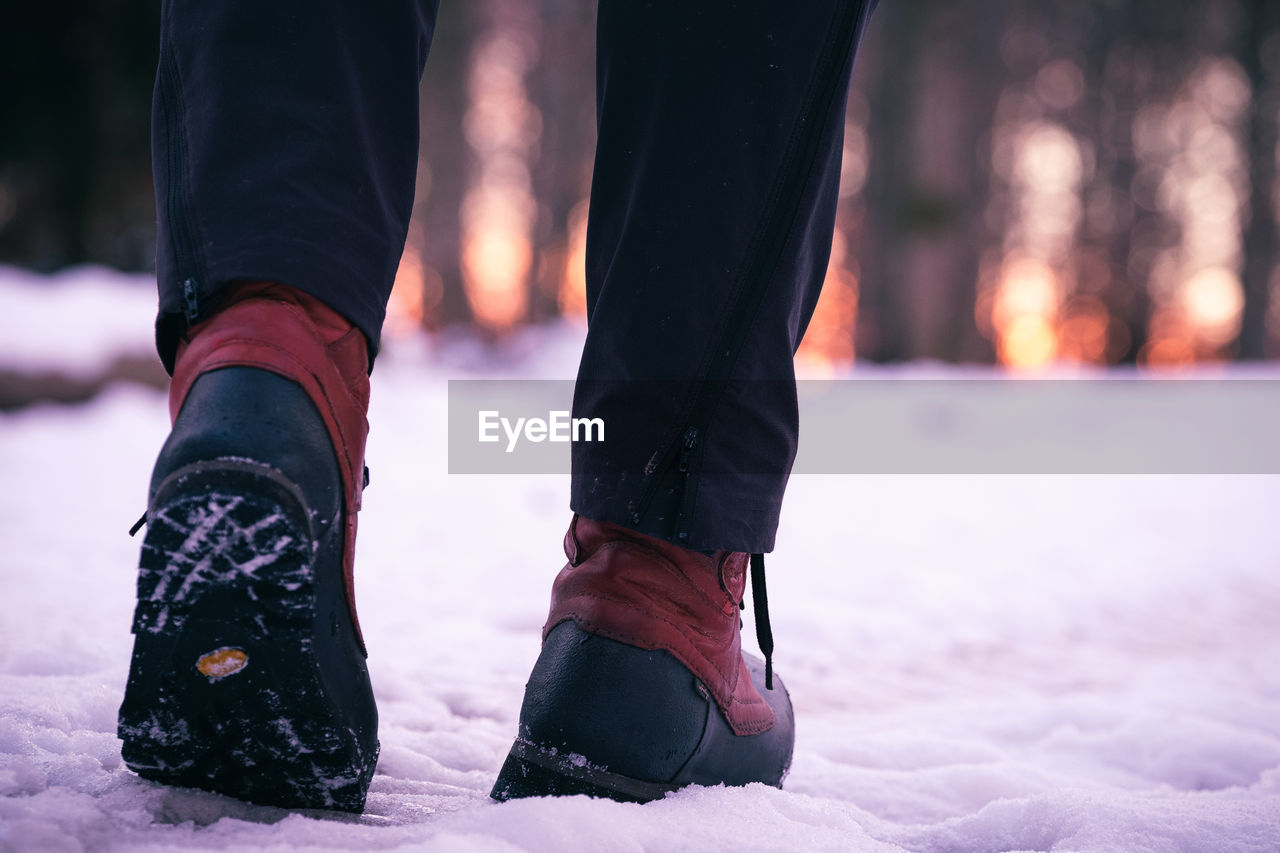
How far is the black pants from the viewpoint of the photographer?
90 centimetres

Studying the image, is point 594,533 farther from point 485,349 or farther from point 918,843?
point 485,349

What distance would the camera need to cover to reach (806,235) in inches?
37.5

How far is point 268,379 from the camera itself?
825 mm

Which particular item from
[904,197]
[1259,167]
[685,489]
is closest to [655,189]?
[685,489]

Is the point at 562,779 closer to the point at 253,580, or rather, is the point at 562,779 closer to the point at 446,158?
the point at 253,580

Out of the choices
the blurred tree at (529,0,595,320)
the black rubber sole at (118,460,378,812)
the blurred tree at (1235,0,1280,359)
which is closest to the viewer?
the black rubber sole at (118,460,378,812)

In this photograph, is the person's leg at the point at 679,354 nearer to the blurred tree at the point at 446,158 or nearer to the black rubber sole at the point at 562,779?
the black rubber sole at the point at 562,779

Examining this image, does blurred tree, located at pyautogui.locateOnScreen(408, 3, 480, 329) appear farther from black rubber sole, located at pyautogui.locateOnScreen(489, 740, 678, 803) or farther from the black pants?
black rubber sole, located at pyautogui.locateOnScreen(489, 740, 678, 803)

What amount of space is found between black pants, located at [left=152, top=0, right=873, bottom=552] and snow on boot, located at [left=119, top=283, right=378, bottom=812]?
0.27 feet

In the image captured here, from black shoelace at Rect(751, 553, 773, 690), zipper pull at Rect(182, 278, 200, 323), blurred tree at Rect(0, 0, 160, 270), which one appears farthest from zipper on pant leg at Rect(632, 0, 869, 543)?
blurred tree at Rect(0, 0, 160, 270)

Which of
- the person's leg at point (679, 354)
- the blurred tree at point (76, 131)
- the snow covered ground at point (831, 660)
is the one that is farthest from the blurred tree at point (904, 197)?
the person's leg at point (679, 354)

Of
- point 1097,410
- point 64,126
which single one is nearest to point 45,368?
point 64,126

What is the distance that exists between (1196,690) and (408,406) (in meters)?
Result: 4.48

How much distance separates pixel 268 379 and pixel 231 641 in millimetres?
231
